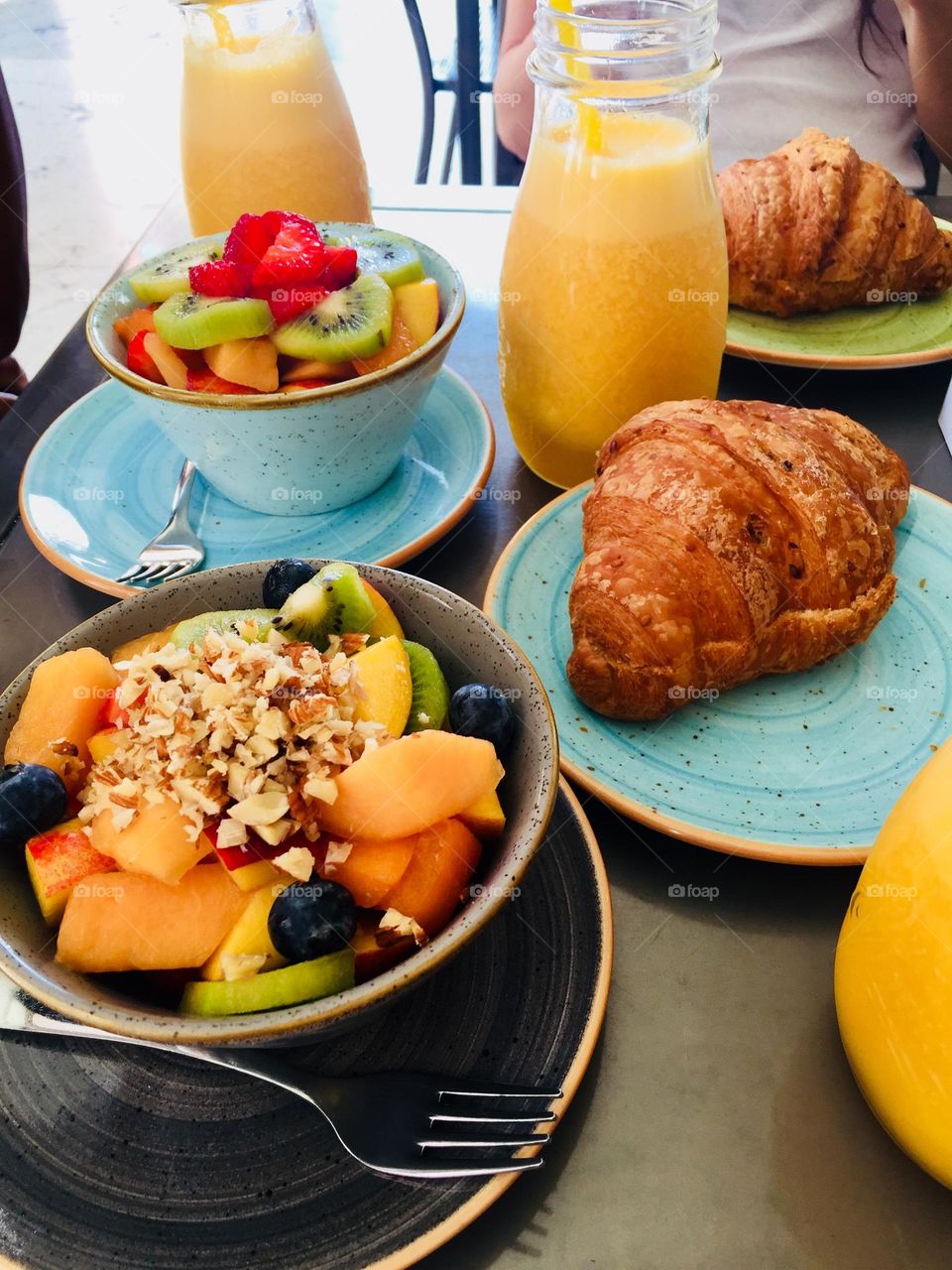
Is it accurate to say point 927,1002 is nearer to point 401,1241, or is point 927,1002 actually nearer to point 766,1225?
point 766,1225

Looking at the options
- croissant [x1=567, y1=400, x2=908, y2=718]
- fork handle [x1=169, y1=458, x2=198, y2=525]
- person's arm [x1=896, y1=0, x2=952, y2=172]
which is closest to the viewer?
croissant [x1=567, y1=400, x2=908, y2=718]

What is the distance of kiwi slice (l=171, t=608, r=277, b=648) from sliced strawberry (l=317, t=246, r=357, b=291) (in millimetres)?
383

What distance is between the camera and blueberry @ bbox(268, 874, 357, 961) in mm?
499

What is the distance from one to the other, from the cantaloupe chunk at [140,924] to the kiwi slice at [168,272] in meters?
0.64

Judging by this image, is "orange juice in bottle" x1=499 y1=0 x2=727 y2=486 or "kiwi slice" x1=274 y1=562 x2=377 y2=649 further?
"orange juice in bottle" x1=499 y1=0 x2=727 y2=486

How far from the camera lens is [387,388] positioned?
90cm

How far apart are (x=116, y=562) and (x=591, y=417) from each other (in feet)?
1.53

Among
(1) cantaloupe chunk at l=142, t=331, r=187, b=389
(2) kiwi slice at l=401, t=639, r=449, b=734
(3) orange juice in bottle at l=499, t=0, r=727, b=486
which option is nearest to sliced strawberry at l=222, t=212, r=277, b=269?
(1) cantaloupe chunk at l=142, t=331, r=187, b=389

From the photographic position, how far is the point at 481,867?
0.58 metres

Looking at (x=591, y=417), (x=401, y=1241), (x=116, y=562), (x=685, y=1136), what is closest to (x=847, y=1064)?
(x=685, y=1136)

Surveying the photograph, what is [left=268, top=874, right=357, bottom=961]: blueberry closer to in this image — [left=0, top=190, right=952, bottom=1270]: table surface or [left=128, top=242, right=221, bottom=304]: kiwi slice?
[left=0, top=190, right=952, bottom=1270]: table surface

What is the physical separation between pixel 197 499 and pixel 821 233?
0.79 meters

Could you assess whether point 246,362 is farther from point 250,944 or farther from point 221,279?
point 250,944

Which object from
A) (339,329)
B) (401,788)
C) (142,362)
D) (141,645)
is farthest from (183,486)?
(401,788)
